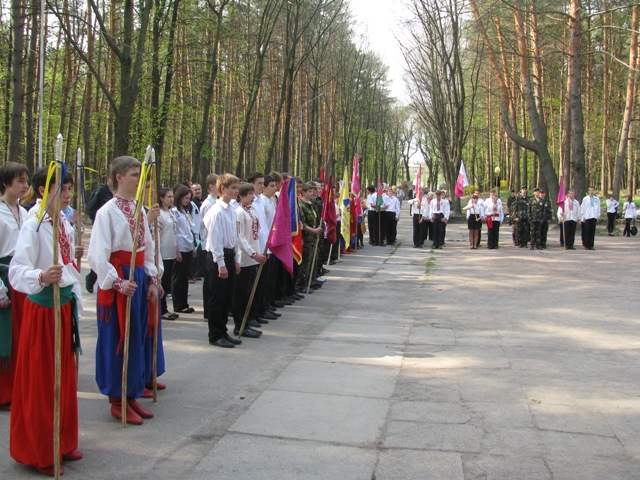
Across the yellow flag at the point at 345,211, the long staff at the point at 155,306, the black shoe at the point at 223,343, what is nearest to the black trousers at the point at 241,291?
the black shoe at the point at 223,343

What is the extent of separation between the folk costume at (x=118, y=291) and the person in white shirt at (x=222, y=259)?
222 cm

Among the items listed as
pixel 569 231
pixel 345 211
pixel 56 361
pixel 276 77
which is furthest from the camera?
pixel 276 77

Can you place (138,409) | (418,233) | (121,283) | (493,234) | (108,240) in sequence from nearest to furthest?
(121,283) < (108,240) < (138,409) < (493,234) < (418,233)

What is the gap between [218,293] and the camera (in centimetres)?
767

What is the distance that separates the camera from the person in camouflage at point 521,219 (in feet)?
73.0

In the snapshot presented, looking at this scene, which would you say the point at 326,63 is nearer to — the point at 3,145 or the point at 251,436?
the point at 3,145

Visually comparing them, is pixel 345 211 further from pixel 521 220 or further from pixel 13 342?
pixel 13 342

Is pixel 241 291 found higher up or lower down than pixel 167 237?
lower down

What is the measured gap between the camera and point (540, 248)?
2191 centimetres

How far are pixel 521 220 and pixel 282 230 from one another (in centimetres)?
1487

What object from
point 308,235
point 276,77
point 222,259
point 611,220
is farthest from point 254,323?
point 276,77

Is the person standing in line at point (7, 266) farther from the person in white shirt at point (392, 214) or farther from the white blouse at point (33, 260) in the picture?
the person in white shirt at point (392, 214)

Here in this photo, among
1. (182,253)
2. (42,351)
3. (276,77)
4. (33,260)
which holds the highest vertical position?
(276,77)

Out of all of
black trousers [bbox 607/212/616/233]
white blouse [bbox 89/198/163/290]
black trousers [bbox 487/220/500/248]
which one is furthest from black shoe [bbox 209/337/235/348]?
black trousers [bbox 607/212/616/233]
